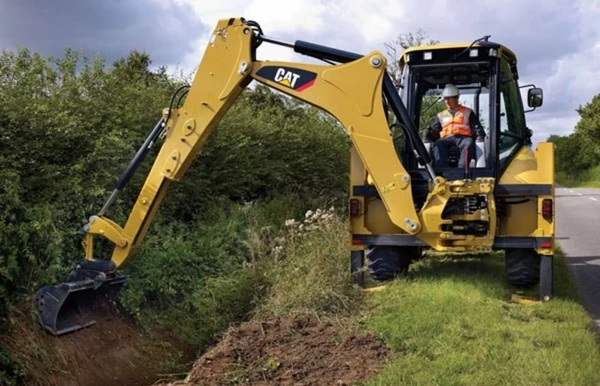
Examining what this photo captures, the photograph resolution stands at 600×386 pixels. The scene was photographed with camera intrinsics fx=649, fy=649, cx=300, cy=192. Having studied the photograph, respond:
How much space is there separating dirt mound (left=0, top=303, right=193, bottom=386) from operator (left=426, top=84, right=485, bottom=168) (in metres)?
3.66

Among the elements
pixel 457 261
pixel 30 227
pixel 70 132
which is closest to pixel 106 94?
pixel 70 132

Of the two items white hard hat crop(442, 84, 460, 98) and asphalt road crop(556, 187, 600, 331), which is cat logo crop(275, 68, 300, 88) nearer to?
white hard hat crop(442, 84, 460, 98)

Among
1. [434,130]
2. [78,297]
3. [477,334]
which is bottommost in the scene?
[477,334]

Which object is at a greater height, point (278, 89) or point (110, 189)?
point (278, 89)

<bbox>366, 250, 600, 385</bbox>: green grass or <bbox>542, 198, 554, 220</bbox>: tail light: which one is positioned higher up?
<bbox>542, 198, 554, 220</bbox>: tail light

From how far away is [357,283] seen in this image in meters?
7.46

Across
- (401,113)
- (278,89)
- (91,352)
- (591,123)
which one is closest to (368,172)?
(401,113)

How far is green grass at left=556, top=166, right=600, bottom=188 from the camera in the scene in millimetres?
47162

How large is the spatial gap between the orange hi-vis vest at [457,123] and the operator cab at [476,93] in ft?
0.73

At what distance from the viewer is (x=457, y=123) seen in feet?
Answer: 25.2

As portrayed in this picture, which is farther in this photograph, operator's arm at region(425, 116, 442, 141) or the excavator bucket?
operator's arm at region(425, 116, 442, 141)

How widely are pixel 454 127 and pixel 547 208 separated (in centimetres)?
145

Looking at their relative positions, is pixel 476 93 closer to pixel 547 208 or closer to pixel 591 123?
pixel 547 208

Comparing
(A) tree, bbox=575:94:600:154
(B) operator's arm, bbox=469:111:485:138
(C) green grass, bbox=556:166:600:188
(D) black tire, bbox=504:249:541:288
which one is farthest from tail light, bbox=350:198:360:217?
(C) green grass, bbox=556:166:600:188
